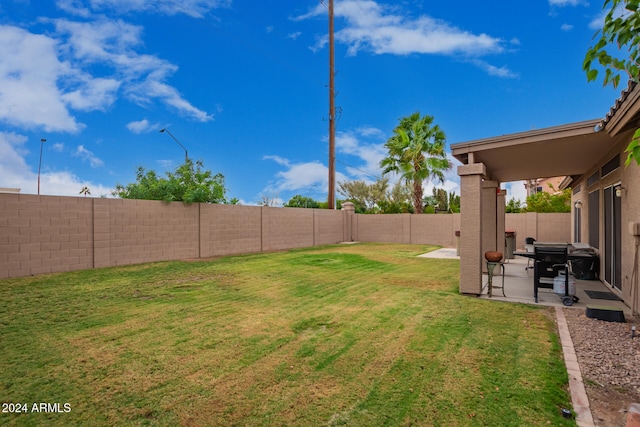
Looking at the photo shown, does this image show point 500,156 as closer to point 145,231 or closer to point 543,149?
point 543,149

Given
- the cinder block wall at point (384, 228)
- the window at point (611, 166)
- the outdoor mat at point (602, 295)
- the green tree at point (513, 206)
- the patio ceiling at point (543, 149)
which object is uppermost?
the patio ceiling at point (543, 149)

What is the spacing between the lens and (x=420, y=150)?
57.8 feet

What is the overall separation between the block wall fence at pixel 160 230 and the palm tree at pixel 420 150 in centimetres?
265

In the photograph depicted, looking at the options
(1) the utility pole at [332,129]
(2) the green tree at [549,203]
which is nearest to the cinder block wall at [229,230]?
(1) the utility pole at [332,129]

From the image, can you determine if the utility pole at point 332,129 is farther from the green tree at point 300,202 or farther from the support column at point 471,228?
the green tree at point 300,202

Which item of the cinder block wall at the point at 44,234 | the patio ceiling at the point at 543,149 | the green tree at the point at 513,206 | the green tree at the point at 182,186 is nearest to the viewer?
the patio ceiling at the point at 543,149

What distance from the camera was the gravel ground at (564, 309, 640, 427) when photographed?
8.32 ft

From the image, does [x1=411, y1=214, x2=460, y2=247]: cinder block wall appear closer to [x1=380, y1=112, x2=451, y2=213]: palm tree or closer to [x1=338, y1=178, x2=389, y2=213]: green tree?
[x1=380, y1=112, x2=451, y2=213]: palm tree

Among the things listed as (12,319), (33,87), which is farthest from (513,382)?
(33,87)

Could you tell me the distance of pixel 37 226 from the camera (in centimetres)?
816

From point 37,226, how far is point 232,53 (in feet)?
58.0

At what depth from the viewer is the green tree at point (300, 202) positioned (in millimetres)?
41184

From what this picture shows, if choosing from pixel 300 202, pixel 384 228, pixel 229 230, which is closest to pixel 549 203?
pixel 384 228

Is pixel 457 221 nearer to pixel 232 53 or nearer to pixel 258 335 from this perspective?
pixel 258 335
